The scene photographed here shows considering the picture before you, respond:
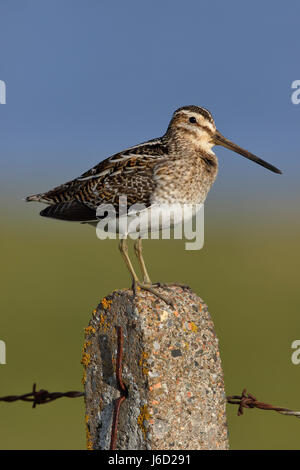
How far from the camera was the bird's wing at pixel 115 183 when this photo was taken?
6031 millimetres

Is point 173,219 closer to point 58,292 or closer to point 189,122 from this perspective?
point 189,122

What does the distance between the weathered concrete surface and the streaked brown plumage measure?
1.52 m

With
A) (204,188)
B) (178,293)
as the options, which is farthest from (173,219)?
(178,293)

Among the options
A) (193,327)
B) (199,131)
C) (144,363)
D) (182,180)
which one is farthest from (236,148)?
(144,363)

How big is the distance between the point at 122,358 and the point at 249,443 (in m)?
7.94

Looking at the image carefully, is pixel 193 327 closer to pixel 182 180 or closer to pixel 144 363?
pixel 144 363

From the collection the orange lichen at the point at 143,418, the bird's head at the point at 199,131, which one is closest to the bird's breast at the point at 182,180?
the bird's head at the point at 199,131

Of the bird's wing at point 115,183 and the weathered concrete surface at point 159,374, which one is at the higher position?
Answer: the bird's wing at point 115,183

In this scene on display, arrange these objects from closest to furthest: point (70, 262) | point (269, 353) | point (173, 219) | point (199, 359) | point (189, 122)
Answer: point (199, 359)
point (173, 219)
point (189, 122)
point (269, 353)
point (70, 262)

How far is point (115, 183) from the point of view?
6.21 meters

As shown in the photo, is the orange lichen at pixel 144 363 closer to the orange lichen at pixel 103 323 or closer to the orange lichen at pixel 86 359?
the orange lichen at pixel 103 323

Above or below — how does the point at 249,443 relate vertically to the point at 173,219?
below
